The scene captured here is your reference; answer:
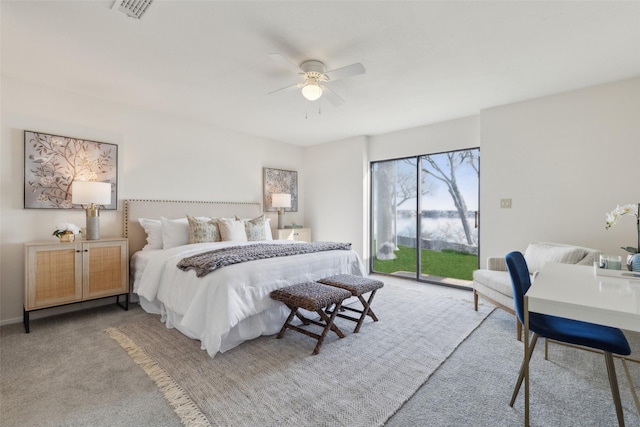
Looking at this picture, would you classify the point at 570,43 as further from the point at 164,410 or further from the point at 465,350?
the point at 164,410

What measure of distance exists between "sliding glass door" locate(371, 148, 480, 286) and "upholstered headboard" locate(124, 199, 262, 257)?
254 cm

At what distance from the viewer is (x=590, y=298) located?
4.46 feet

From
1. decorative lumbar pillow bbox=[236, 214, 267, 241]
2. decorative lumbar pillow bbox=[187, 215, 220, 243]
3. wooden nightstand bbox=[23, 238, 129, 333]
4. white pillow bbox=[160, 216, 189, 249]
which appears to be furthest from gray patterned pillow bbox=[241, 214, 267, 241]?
wooden nightstand bbox=[23, 238, 129, 333]

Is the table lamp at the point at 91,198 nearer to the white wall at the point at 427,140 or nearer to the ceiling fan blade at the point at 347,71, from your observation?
the ceiling fan blade at the point at 347,71

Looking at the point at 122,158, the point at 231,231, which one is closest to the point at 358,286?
the point at 231,231

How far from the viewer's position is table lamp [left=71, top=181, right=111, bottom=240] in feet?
10.3

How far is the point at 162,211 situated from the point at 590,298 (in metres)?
4.38

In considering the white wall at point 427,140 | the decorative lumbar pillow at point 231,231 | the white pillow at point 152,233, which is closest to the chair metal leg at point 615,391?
the white wall at point 427,140

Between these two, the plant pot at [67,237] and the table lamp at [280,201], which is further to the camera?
the table lamp at [280,201]

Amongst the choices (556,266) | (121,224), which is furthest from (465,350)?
(121,224)

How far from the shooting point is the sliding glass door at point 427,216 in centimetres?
458

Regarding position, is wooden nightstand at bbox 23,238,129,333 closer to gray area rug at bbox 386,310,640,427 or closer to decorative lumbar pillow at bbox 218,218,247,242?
decorative lumbar pillow at bbox 218,218,247,242

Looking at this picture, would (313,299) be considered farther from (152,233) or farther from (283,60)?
(152,233)

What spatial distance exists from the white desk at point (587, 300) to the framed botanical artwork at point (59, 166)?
4.33 meters
